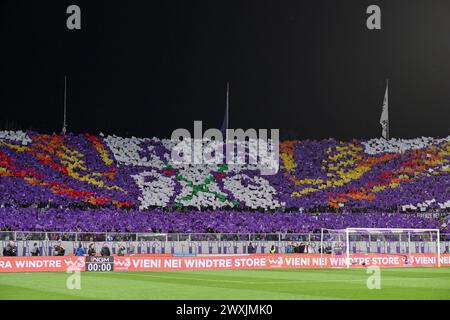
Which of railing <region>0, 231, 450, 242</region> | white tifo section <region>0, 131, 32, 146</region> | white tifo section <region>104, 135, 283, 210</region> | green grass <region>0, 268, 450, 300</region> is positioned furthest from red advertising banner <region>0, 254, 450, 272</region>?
white tifo section <region>0, 131, 32, 146</region>

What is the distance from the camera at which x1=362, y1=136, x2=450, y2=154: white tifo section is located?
68.7m

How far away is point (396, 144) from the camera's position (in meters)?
69.7

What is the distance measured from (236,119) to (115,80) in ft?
41.9

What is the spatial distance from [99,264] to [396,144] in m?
42.3

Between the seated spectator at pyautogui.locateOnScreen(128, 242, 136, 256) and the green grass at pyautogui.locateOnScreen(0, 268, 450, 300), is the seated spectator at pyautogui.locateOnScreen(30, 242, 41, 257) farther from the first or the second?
the green grass at pyautogui.locateOnScreen(0, 268, 450, 300)

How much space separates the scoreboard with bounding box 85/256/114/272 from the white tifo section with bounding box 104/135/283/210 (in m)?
22.0

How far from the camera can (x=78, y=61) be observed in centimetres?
6178

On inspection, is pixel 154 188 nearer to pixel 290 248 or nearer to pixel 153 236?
pixel 153 236

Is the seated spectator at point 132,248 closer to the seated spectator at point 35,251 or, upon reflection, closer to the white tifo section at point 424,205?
the seated spectator at point 35,251

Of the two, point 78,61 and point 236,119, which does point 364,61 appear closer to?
point 236,119

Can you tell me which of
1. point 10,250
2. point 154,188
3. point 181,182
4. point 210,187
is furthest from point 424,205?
point 10,250

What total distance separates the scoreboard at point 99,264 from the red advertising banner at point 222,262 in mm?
245

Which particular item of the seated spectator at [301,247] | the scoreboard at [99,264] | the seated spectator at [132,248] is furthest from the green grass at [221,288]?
the seated spectator at [301,247]

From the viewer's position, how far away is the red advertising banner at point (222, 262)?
3434cm
